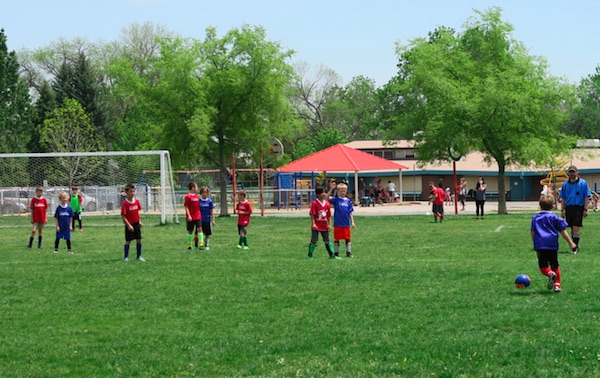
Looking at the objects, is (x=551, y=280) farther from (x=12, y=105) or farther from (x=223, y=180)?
(x=12, y=105)

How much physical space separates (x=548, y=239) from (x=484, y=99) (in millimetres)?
31909

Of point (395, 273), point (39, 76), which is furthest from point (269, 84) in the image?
point (39, 76)

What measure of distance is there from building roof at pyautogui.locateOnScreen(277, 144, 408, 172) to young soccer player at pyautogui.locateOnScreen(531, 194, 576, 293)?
4586 centimetres

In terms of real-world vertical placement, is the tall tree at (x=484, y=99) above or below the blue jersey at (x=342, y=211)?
above

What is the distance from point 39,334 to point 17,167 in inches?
1810

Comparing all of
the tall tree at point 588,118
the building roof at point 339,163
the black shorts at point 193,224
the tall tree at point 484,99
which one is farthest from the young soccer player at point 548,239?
the tall tree at point 588,118

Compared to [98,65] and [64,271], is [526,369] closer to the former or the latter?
[64,271]

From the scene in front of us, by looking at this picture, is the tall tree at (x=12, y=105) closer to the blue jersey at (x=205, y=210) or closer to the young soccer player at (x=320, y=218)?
the blue jersey at (x=205, y=210)

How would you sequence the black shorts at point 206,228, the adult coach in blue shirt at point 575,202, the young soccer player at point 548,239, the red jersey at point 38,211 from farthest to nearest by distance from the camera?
1. the red jersey at point 38,211
2. the black shorts at point 206,228
3. the adult coach in blue shirt at point 575,202
4. the young soccer player at point 548,239

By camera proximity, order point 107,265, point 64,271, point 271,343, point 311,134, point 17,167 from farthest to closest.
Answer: point 311,134
point 17,167
point 107,265
point 64,271
point 271,343

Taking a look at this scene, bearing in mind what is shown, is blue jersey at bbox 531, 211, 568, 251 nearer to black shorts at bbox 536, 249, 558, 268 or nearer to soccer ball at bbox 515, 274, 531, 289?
black shorts at bbox 536, 249, 558, 268

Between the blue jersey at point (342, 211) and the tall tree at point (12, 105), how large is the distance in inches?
2011

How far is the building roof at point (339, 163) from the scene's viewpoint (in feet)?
195

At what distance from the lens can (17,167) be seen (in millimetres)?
54188
